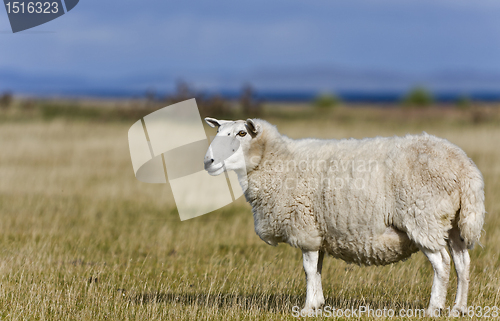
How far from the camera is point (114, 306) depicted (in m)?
5.82

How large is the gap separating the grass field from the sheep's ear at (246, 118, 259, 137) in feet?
6.26

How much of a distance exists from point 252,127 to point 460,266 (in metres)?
2.61

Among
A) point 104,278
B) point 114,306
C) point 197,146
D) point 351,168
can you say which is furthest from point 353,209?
point 197,146

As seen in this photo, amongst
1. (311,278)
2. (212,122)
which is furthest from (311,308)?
(212,122)

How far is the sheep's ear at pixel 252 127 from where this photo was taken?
5.75 meters

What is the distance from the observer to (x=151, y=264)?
28.0ft

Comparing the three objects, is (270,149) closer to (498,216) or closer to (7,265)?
(7,265)

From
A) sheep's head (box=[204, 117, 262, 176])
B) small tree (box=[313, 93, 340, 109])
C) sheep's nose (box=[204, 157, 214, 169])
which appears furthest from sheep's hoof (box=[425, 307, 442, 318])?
small tree (box=[313, 93, 340, 109])

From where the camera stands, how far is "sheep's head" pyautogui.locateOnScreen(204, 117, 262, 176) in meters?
5.63

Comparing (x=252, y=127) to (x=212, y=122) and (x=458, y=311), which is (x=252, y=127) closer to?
(x=212, y=122)

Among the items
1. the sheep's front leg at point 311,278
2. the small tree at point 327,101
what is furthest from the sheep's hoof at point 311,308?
the small tree at point 327,101

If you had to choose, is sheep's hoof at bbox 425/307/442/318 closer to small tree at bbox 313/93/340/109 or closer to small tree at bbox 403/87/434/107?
small tree at bbox 313/93/340/109

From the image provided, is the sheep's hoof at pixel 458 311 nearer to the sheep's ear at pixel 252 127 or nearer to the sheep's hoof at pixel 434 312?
the sheep's hoof at pixel 434 312

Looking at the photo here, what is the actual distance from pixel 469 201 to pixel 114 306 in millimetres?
3867
